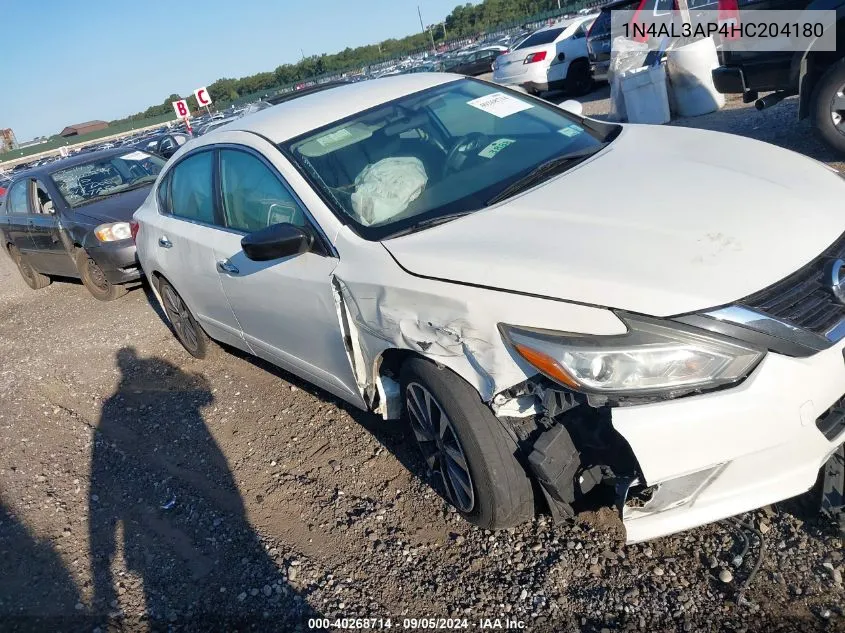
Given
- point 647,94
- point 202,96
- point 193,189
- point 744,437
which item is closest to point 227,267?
point 193,189

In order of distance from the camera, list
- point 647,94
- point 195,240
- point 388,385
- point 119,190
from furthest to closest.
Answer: point 647,94, point 119,190, point 195,240, point 388,385

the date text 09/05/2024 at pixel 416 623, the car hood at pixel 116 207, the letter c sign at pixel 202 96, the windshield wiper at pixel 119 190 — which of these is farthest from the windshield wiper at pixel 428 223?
the letter c sign at pixel 202 96

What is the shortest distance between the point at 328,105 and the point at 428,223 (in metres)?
1.23

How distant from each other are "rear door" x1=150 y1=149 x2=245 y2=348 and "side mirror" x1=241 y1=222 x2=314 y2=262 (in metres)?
0.91

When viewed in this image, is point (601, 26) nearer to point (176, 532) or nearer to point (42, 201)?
point (42, 201)

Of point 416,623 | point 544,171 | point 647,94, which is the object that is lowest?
point 416,623

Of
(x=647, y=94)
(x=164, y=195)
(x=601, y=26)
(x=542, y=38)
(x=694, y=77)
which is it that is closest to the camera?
(x=164, y=195)

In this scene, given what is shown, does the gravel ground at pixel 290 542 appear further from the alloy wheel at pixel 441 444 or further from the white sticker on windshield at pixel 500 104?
the white sticker on windshield at pixel 500 104

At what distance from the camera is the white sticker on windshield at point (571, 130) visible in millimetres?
3486

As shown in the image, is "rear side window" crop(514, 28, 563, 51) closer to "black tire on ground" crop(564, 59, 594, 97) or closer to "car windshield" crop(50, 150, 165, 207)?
"black tire on ground" crop(564, 59, 594, 97)

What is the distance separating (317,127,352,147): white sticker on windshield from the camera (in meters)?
3.35

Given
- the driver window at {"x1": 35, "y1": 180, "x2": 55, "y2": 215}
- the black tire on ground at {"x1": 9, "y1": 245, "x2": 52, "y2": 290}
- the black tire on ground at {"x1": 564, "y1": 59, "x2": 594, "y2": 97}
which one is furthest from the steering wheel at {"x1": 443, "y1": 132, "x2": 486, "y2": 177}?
the black tire on ground at {"x1": 564, "y1": 59, "x2": 594, "y2": 97}

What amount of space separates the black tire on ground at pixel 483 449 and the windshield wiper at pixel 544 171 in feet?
2.74

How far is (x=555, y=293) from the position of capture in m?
2.20
